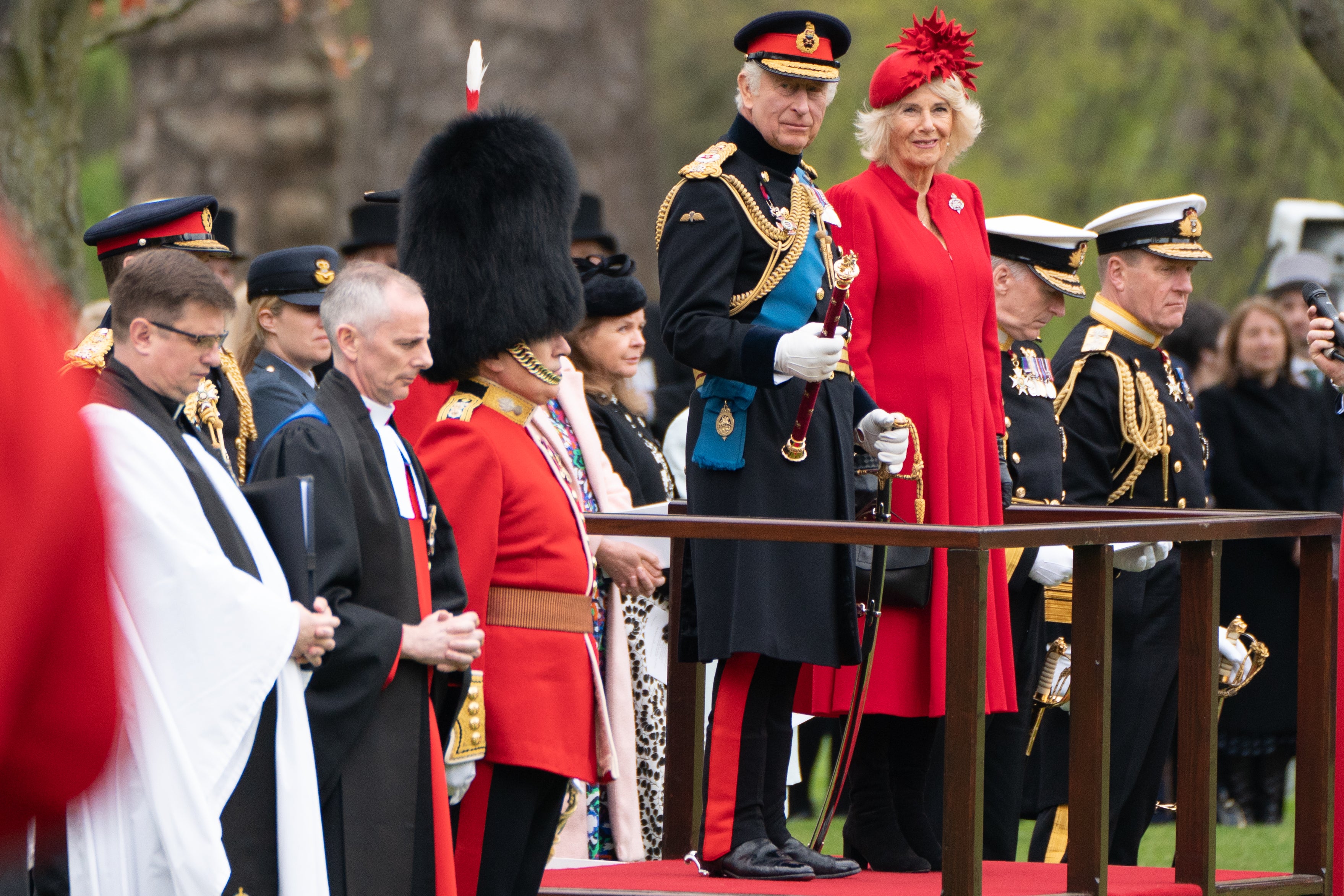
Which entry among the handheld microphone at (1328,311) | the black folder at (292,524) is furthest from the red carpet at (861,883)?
the handheld microphone at (1328,311)

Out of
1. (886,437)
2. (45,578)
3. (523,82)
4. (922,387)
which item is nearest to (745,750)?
(886,437)

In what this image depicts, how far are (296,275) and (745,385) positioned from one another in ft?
5.92

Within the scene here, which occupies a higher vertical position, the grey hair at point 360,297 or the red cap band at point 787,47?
the red cap band at point 787,47

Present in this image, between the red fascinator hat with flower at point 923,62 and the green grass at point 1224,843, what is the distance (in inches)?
113

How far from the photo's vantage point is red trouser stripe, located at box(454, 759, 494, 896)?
13.1 feet

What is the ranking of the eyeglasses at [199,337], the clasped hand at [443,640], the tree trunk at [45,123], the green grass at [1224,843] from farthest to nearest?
the green grass at [1224,843] < the tree trunk at [45,123] < the clasped hand at [443,640] < the eyeglasses at [199,337]

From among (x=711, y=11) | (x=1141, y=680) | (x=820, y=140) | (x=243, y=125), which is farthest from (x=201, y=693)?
(x=711, y=11)

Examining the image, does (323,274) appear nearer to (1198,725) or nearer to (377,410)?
(377,410)

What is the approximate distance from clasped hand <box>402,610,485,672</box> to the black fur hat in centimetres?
67

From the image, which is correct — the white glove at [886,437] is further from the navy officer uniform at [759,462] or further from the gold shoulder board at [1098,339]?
the gold shoulder board at [1098,339]

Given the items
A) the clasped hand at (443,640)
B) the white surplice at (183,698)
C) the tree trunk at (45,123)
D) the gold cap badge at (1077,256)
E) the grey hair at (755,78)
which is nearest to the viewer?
the white surplice at (183,698)

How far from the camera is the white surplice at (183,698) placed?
321cm

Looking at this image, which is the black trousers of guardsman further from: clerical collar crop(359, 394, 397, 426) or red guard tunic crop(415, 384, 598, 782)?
clerical collar crop(359, 394, 397, 426)

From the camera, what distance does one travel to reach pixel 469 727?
3885 millimetres
